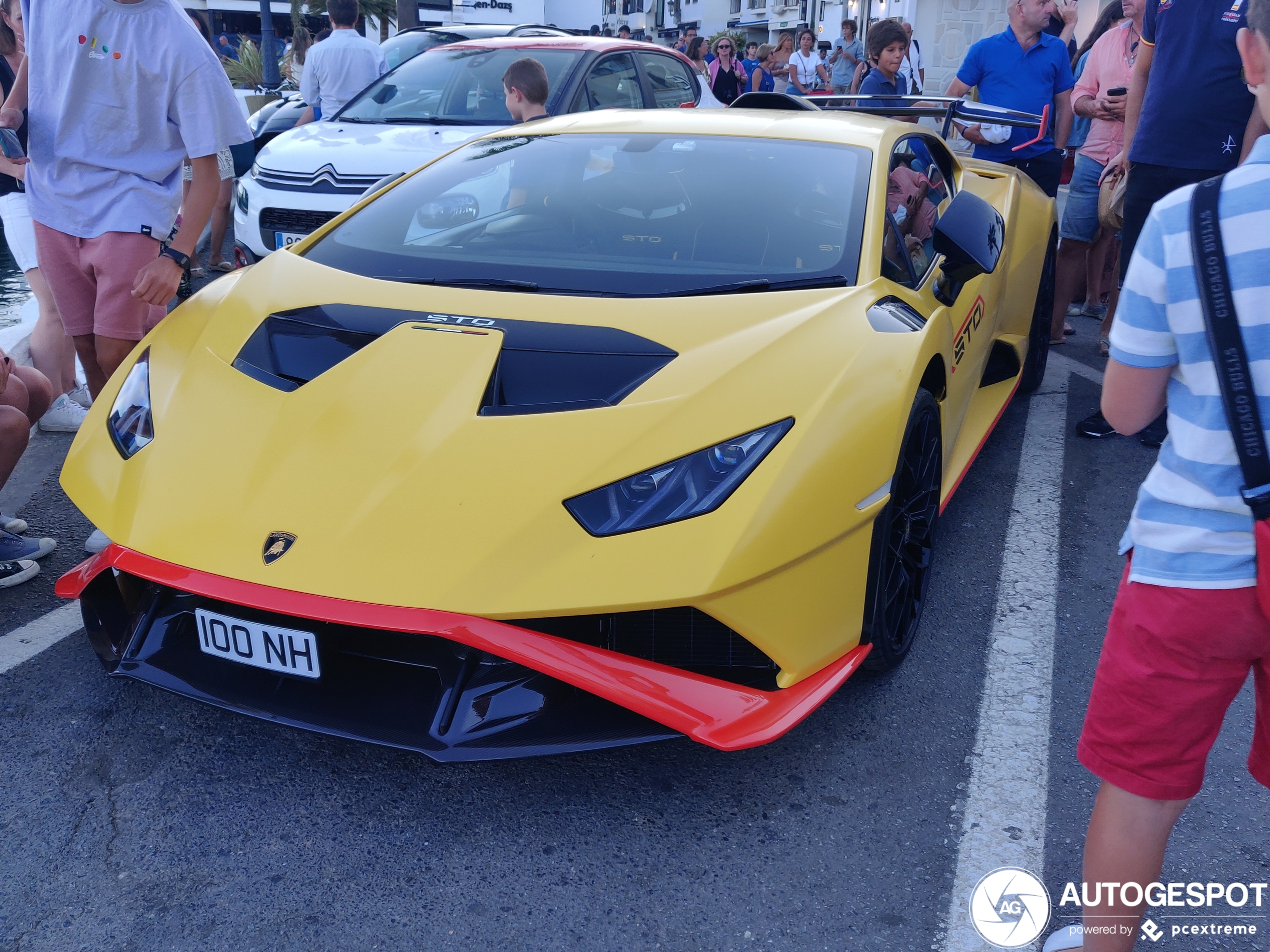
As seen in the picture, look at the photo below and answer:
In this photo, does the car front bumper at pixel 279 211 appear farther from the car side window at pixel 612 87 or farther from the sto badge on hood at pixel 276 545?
the sto badge on hood at pixel 276 545

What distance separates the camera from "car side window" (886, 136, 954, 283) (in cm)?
302

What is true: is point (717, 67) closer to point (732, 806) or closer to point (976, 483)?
point (976, 483)

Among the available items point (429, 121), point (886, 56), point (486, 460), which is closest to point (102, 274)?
point (486, 460)

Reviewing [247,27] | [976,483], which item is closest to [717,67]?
[976,483]

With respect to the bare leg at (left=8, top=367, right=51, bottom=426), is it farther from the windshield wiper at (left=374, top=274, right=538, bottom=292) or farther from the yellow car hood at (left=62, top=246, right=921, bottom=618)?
the windshield wiper at (left=374, top=274, right=538, bottom=292)

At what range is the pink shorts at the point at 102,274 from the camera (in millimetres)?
3221

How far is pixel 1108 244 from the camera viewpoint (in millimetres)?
5785

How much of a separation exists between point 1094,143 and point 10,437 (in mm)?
5078

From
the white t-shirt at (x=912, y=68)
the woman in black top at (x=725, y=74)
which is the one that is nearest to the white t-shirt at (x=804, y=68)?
the woman in black top at (x=725, y=74)

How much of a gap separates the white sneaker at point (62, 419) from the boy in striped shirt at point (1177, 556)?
3807mm

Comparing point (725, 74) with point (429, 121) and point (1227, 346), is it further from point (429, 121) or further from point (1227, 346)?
point (1227, 346)

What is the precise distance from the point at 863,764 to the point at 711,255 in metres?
1.28

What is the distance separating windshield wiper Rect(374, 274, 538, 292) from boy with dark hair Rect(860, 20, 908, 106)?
4589 mm

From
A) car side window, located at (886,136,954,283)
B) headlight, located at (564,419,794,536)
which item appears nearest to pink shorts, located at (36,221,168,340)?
headlight, located at (564,419,794,536)
